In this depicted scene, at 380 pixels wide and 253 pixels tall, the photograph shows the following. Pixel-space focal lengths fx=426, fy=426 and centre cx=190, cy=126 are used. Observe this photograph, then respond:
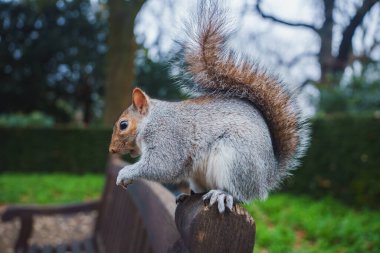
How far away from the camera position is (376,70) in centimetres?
599

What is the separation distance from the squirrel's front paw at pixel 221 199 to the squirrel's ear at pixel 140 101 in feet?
1.03

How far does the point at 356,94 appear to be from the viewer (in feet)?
19.2

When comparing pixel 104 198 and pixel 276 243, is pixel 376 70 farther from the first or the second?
pixel 104 198

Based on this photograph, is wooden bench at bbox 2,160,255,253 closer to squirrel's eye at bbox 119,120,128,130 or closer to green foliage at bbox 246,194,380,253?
squirrel's eye at bbox 119,120,128,130

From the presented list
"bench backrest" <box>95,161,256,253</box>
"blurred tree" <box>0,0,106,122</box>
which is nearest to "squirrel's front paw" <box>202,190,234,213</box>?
"bench backrest" <box>95,161,256,253</box>

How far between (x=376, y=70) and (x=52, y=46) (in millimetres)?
7691

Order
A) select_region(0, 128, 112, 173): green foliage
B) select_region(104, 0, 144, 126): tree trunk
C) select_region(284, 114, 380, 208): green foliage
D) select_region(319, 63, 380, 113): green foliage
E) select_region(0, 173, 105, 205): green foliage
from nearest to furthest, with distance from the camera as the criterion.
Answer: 1. select_region(284, 114, 380, 208): green foliage
2. select_region(0, 173, 105, 205): green foliage
3. select_region(319, 63, 380, 113): green foliage
4. select_region(104, 0, 144, 126): tree trunk
5. select_region(0, 128, 112, 173): green foliage

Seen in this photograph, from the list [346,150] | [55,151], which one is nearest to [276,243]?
[346,150]

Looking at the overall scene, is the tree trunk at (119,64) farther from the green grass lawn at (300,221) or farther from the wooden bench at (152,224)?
the wooden bench at (152,224)

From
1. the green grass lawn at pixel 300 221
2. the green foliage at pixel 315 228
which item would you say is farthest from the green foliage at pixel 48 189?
the green foliage at pixel 315 228

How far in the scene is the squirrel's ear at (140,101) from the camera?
1.02 metres

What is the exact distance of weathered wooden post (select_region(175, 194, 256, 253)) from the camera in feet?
2.23

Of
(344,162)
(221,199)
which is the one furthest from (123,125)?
(344,162)

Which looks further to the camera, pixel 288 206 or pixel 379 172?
pixel 288 206
